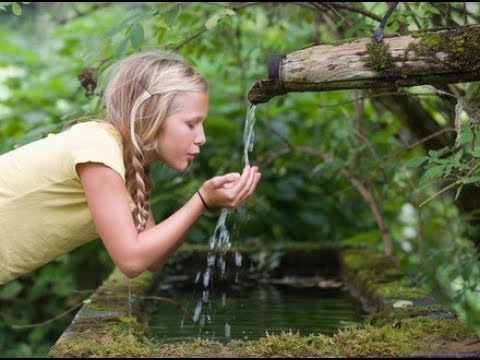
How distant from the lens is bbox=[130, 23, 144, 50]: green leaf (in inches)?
150

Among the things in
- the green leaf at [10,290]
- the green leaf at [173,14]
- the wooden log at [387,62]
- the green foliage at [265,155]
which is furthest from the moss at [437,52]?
the green leaf at [10,290]

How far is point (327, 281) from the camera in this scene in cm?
548

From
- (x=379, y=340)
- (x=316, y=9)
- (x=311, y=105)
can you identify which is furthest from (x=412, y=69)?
(x=311, y=105)

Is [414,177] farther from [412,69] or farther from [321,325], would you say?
[412,69]

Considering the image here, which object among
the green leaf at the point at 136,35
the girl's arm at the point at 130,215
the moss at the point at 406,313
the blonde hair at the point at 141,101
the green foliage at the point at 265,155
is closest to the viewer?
the girl's arm at the point at 130,215

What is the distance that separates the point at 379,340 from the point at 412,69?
3.06ft

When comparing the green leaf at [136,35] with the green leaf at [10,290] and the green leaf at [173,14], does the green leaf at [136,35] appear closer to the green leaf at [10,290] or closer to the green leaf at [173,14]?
the green leaf at [173,14]

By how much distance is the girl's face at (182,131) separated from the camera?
3109 millimetres

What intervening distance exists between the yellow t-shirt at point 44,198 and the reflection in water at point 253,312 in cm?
71

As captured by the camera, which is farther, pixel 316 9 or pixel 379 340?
pixel 316 9

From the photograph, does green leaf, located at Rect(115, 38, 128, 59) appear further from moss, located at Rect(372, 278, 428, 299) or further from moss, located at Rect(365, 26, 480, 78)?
moss, located at Rect(372, 278, 428, 299)

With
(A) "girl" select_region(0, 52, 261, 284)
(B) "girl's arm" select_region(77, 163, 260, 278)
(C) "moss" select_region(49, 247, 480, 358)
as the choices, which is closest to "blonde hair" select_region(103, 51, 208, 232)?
(A) "girl" select_region(0, 52, 261, 284)

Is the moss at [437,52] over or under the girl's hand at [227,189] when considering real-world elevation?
over

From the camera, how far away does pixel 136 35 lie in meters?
3.82
